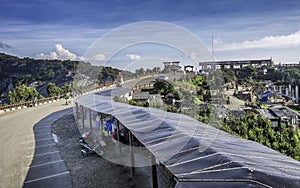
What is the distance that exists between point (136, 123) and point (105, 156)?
1.85 m

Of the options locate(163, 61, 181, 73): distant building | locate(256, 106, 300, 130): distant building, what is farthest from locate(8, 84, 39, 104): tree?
locate(163, 61, 181, 73): distant building

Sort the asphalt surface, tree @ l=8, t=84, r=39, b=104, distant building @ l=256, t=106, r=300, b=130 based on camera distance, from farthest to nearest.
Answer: tree @ l=8, t=84, r=39, b=104 → distant building @ l=256, t=106, r=300, b=130 → the asphalt surface

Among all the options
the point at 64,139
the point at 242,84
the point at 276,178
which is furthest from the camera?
the point at 242,84

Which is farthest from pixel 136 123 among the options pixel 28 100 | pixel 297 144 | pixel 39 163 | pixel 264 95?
pixel 264 95

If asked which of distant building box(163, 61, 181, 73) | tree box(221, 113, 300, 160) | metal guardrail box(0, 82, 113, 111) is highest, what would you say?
distant building box(163, 61, 181, 73)

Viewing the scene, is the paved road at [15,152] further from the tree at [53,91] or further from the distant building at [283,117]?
the tree at [53,91]

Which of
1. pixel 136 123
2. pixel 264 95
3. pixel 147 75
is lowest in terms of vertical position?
pixel 264 95

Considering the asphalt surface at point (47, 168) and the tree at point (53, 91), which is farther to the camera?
the tree at point (53, 91)

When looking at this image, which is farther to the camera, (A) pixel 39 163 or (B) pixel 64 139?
(B) pixel 64 139

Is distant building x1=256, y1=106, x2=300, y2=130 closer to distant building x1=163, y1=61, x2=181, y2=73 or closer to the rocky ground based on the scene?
distant building x1=163, y1=61, x2=181, y2=73

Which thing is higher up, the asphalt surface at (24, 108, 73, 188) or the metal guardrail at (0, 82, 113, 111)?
the metal guardrail at (0, 82, 113, 111)

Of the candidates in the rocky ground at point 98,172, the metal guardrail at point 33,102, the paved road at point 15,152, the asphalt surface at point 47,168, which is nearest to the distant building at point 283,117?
the metal guardrail at point 33,102

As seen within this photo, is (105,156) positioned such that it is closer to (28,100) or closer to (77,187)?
(77,187)

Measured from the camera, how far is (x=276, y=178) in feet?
6.97
